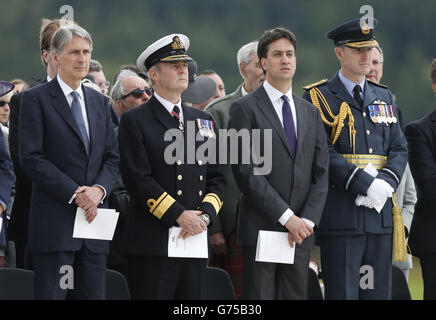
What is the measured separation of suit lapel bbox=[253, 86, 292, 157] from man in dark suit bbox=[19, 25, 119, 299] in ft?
2.70

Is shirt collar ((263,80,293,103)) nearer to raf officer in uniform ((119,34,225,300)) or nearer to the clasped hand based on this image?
raf officer in uniform ((119,34,225,300))

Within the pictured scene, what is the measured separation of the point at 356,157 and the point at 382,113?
0.33m

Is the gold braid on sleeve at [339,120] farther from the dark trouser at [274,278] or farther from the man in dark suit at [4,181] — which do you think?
the man in dark suit at [4,181]

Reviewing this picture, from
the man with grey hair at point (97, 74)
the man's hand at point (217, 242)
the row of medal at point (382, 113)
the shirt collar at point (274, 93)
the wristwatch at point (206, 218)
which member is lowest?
the man's hand at point (217, 242)

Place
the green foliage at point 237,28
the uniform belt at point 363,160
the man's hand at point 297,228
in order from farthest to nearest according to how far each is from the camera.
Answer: the green foliage at point 237,28 → the uniform belt at point 363,160 → the man's hand at point 297,228

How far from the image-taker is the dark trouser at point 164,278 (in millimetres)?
4133

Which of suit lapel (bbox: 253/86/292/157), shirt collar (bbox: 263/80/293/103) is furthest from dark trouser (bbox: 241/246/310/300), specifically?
shirt collar (bbox: 263/80/293/103)

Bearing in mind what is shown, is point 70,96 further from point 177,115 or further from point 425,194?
point 425,194

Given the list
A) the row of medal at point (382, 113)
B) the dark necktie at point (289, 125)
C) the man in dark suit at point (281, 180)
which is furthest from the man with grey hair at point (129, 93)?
the row of medal at point (382, 113)

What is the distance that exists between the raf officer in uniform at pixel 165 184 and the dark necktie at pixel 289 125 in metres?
0.38

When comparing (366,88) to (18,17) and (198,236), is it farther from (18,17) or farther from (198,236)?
(18,17)

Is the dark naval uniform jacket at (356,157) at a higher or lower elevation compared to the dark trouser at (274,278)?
higher

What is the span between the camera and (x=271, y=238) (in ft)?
14.0

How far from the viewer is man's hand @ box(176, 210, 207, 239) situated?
4.14 meters
